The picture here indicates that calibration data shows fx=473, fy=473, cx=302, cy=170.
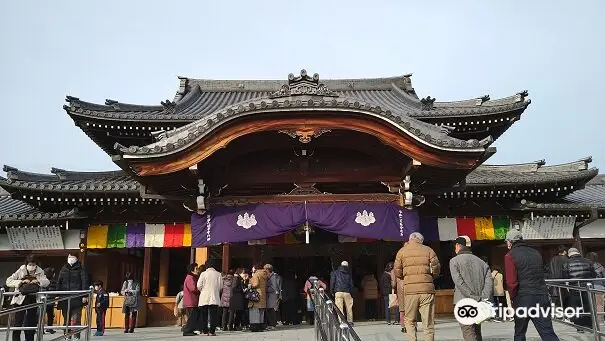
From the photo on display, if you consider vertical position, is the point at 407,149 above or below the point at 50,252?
above

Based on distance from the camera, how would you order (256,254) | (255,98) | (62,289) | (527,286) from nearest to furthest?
(527,286) → (62,289) → (255,98) → (256,254)

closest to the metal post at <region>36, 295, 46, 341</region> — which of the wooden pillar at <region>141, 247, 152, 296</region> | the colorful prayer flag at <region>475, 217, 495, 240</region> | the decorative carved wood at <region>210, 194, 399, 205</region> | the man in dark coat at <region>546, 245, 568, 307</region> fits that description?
the decorative carved wood at <region>210, 194, 399, 205</region>

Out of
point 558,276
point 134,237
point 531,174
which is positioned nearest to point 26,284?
point 134,237

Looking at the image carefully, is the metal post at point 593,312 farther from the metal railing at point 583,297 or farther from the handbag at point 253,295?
the handbag at point 253,295

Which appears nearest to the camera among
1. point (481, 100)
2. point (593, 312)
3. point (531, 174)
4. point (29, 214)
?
point (593, 312)

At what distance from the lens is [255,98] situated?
12086 millimetres

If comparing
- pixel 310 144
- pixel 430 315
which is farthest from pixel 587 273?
pixel 310 144

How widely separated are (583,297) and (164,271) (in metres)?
11.0

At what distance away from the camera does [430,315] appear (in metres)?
6.88

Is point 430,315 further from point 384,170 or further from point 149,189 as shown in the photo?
point 149,189

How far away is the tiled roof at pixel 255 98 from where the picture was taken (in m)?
14.3

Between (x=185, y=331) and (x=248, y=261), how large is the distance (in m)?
4.91

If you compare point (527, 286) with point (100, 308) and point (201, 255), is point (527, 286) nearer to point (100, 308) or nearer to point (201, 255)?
point (100, 308)

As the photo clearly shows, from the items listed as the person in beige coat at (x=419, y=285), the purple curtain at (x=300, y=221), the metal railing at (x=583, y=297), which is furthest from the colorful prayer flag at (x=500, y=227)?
the person in beige coat at (x=419, y=285)
